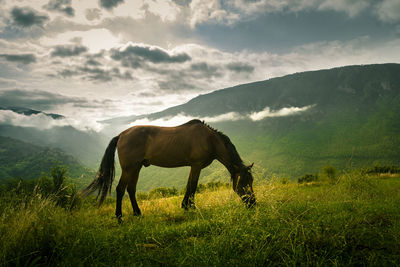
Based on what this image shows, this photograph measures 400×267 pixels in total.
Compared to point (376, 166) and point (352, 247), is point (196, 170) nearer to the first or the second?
point (352, 247)

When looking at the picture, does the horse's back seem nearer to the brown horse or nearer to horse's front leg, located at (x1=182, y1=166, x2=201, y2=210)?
the brown horse

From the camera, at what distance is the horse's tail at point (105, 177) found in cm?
617

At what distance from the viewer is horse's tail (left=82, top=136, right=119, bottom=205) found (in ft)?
20.2

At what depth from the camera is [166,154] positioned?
20.6 ft

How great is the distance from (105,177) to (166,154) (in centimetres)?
209

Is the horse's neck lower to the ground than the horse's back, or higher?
lower

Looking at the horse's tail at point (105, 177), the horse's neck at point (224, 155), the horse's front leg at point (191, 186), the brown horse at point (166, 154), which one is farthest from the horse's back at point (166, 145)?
the horse's tail at point (105, 177)

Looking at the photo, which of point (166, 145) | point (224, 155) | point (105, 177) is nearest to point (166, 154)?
point (166, 145)

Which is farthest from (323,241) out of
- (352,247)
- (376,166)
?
(376,166)

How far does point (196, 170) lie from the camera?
6395 millimetres

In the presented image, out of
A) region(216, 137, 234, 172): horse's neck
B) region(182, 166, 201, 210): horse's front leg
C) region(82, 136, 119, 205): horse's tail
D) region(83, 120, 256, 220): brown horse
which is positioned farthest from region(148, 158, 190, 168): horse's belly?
region(82, 136, 119, 205): horse's tail

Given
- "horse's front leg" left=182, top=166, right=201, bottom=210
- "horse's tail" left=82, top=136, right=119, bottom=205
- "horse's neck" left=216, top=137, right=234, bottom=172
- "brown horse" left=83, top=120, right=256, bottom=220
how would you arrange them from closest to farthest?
"brown horse" left=83, top=120, right=256, bottom=220, "horse's tail" left=82, top=136, right=119, bottom=205, "horse's front leg" left=182, top=166, right=201, bottom=210, "horse's neck" left=216, top=137, right=234, bottom=172

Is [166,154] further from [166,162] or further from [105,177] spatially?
[105,177]

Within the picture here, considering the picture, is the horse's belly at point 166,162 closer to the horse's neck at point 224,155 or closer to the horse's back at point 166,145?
the horse's back at point 166,145
